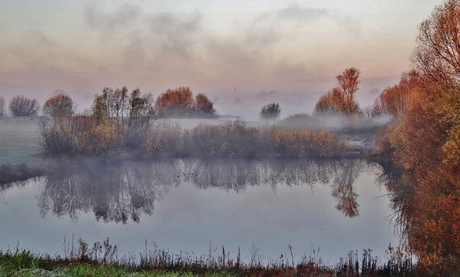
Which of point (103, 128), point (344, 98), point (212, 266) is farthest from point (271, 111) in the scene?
point (212, 266)

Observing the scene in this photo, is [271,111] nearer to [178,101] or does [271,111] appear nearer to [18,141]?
[178,101]

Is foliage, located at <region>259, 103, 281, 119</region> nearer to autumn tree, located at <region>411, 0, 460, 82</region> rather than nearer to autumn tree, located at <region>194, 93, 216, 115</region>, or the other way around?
autumn tree, located at <region>194, 93, 216, 115</region>

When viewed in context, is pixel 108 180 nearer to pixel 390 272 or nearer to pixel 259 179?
pixel 259 179

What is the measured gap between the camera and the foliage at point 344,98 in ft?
162

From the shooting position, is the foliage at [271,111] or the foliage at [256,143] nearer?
the foliage at [256,143]

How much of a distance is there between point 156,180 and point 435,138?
17.2 meters

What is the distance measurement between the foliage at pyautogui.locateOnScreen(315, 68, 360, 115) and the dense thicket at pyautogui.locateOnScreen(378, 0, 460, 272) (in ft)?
65.5

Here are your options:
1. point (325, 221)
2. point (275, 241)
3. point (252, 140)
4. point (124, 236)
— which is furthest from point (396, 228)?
point (252, 140)

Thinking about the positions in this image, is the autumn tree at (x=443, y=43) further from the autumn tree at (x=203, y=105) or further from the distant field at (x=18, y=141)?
the autumn tree at (x=203, y=105)

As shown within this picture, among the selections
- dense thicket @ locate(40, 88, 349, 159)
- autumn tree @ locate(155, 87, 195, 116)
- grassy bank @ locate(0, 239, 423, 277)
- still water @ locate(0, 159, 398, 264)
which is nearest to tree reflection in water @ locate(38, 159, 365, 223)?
still water @ locate(0, 159, 398, 264)

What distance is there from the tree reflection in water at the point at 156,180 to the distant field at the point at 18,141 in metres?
3.82

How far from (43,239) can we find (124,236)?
8.36 ft

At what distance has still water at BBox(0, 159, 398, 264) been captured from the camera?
41.0 feet

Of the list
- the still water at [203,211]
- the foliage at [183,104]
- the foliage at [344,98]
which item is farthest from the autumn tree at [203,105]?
the still water at [203,211]
